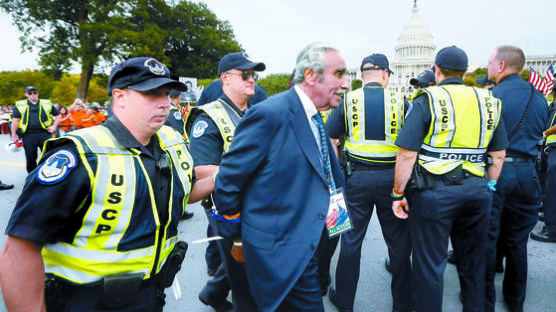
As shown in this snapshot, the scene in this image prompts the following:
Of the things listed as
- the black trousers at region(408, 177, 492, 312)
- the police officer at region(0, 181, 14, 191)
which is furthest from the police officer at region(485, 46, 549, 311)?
the police officer at region(0, 181, 14, 191)

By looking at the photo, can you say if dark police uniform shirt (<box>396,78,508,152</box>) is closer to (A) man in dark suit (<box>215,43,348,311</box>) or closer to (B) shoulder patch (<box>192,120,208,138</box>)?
(A) man in dark suit (<box>215,43,348,311</box>)

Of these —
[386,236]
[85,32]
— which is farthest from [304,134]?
[85,32]

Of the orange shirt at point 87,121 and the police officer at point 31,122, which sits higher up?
the police officer at point 31,122

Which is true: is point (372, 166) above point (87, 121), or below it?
above

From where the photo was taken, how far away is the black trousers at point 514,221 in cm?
294

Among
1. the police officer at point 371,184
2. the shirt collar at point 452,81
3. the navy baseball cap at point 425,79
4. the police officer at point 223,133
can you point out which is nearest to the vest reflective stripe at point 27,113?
the police officer at point 223,133

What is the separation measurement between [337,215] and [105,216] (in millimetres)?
1350

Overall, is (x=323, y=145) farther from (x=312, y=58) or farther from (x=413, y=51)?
(x=413, y=51)

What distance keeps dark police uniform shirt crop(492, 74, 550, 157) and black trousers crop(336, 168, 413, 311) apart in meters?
1.24

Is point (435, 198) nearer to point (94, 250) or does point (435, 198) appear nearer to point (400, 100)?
point (400, 100)

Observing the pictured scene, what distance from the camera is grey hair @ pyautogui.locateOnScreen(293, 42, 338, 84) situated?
1857mm

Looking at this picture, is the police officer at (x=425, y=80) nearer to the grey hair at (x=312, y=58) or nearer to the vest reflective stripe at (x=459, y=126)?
the vest reflective stripe at (x=459, y=126)

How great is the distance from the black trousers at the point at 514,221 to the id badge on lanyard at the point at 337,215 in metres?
1.62

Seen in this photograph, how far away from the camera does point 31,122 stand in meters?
7.09
